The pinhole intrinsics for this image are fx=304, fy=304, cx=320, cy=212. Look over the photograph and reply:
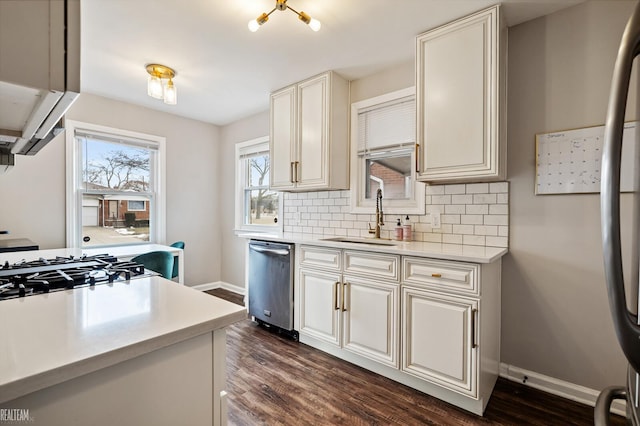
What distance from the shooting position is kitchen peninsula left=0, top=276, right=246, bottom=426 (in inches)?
24.1

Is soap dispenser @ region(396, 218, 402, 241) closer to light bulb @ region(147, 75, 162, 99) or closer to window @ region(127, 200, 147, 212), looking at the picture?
light bulb @ region(147, 75, 162, 99)

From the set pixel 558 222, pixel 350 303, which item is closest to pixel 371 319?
pixel 350 303

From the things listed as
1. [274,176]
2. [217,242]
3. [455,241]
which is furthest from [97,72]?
[455,241]

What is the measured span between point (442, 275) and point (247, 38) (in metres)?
2.24

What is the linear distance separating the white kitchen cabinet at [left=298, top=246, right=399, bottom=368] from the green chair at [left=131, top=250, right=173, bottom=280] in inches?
46.3

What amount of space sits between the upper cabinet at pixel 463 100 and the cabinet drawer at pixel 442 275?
2.08 ft

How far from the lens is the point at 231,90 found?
336 cm

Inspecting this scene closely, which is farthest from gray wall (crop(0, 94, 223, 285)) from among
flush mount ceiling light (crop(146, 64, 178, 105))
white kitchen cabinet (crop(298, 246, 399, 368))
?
white kitchen cabinet (crop(298, 246, 399, 368))

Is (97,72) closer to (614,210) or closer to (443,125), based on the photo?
(443,125)

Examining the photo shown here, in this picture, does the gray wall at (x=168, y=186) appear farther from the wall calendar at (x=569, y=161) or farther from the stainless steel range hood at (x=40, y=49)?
the wall calendar at (x=569, y=161)

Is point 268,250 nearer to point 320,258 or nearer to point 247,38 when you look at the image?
point 320,258

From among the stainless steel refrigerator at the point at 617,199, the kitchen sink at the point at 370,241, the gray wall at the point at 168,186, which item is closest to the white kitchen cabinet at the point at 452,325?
the kitchen sink at the point at 370,241

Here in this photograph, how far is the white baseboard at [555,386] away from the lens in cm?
188

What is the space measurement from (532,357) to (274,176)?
2.73 m
